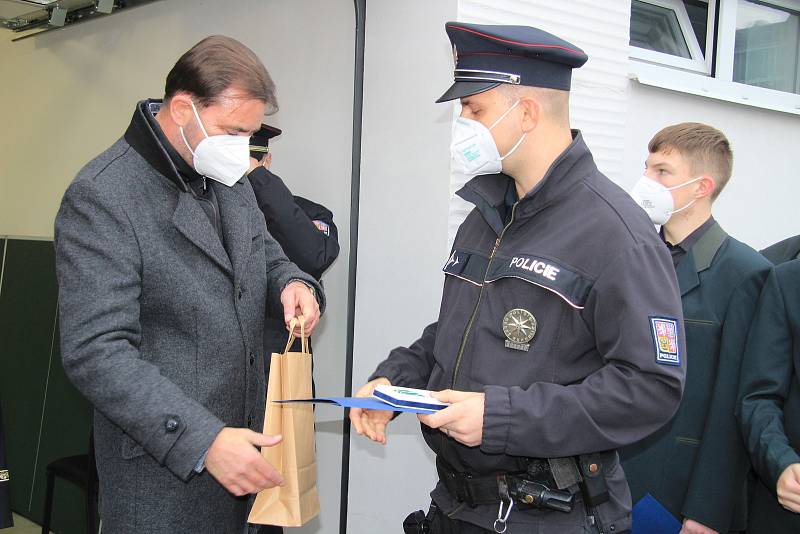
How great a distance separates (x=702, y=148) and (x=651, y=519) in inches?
51.7

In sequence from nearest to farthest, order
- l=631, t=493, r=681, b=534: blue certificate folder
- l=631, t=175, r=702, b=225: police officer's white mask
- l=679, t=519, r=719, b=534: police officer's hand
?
l=631, t=493, r=681, b=534: blue certificate folder
l=679, t=519, r=719, b=534: police officer's hand
l=631, t=175, r=702, b=225: police officer's white mask

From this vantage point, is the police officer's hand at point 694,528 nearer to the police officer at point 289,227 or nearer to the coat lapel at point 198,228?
the coat lapel at point 198,228

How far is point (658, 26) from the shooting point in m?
4.20

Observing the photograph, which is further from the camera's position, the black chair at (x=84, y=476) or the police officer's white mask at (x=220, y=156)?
the black chair at (x=84, y=476)

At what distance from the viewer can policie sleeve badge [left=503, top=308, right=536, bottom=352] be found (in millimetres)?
1614

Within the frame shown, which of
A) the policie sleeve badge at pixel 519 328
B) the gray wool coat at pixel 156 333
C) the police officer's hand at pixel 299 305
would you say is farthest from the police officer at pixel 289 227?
the policie sleeve badge at pixel 519 328

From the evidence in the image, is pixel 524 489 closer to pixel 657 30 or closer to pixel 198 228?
pixel 198 228

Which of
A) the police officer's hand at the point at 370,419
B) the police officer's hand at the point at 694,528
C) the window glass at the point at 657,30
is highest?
the window glass at the point at 657,30

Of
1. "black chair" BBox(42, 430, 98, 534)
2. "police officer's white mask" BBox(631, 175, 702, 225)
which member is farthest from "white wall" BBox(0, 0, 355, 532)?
"police officer's white mask" BBox(631, 175, 702, 225)

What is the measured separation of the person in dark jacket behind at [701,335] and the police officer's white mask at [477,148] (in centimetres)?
99

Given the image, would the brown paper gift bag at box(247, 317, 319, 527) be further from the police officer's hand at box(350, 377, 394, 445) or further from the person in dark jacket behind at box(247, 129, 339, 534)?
the person in dark jacket behind at box(247, 129, 339, 534)

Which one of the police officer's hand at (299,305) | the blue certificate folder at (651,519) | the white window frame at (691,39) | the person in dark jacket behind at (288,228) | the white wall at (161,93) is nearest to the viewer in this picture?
the blue certificate folder at (651,519)

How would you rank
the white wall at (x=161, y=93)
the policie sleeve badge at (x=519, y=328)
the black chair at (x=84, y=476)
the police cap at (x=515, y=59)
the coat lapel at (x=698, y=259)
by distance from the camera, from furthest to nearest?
1. the white wall at (x=161, y=93)
2. the black chair at (x=84, y=476)
3. the coat lapel at (x=698, y=259)
4. the police cap at (x=515, y=59)
5. the policie sleeve badge at (x=519, y=328)

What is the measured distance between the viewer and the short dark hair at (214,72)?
190 centimetres
